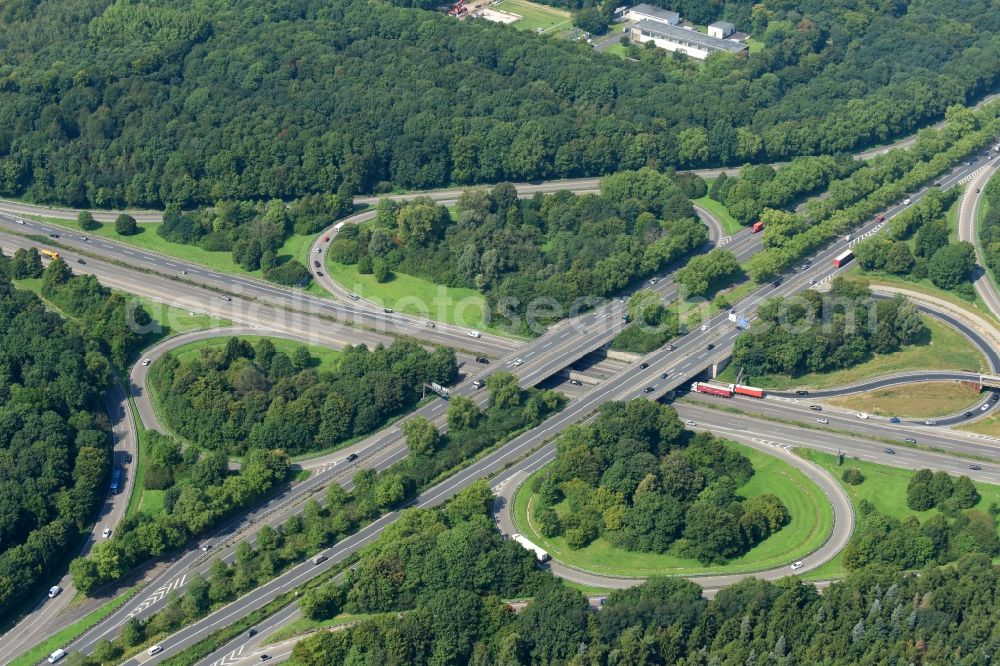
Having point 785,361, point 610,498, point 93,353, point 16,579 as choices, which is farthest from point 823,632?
point 93,353

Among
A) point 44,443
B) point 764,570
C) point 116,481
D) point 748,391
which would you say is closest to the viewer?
point 764,570

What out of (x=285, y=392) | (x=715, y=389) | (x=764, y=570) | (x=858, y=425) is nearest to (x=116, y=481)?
(x=285, y=392)

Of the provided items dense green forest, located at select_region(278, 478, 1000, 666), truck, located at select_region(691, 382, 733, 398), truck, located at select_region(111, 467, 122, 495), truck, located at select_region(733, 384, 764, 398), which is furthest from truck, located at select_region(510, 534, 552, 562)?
truck, located at select_region(111, 467, 122, 495)

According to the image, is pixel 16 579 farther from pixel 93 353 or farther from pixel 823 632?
pixel 823 632

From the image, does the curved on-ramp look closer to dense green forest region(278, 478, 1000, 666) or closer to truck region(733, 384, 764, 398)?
dense green forest region(278, 478, 1000, 666)

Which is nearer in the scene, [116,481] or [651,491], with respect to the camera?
[651,491]

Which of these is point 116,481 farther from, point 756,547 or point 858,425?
point 858,425
